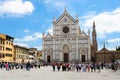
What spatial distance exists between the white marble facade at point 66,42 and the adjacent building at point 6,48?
12.8 metres

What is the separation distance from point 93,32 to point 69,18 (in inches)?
1032

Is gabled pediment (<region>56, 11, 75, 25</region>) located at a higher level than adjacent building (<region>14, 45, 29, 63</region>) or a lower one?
higher

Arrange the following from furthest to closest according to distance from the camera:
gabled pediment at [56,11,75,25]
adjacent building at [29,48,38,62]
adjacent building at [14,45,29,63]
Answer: adjacent building at [29,48,38,62], gabled pediment at [56,11,75,25], adjacent building at [14,45,29,63]

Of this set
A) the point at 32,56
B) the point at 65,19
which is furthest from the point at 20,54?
the point at 32,56

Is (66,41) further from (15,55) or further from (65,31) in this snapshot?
(15,55)

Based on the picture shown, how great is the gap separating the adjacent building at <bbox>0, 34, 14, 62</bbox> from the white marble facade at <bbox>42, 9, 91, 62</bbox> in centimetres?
1279

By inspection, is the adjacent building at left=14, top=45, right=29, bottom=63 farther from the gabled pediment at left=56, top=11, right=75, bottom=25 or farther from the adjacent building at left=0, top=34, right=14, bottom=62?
the gabled pediment at left=56, top=11, right=75, bottom=25

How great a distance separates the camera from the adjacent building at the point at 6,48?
78.4 m

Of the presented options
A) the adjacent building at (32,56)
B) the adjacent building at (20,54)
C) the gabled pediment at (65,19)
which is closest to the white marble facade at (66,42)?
the gabled pediment at (65,19)

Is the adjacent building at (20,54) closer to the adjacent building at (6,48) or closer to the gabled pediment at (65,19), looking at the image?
the adjacent building at (6,48)

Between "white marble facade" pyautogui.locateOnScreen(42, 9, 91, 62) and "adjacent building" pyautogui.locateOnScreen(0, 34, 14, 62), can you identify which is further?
"white marble facade" pyautogui.locateOnScreen(42, 9, 91, 62)

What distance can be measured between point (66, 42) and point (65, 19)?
27.5 ft

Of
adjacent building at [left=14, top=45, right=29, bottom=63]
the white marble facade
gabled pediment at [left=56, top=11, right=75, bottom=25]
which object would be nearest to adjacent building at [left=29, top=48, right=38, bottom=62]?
adjacent building at [left=14, top=45, right=29, bottom=63]

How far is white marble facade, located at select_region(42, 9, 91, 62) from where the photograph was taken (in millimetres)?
94562
